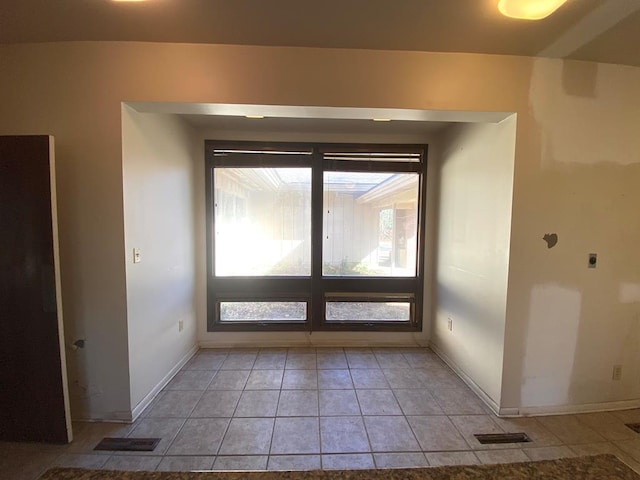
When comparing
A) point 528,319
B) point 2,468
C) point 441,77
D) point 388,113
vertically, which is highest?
point 441,77

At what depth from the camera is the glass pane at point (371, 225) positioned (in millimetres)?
3436

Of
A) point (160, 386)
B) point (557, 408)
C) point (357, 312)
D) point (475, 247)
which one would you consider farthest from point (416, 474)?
point (160, 386)

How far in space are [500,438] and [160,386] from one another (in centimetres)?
270

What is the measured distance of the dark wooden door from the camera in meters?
1.78

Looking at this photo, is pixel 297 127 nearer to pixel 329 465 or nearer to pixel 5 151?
pixel 5 151

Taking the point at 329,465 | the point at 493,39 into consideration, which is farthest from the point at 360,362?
the point at 493,39

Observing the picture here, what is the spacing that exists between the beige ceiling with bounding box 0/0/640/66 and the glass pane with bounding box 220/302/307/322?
2.63 m

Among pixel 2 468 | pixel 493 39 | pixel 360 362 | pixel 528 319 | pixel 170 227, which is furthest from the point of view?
pixel 360 362

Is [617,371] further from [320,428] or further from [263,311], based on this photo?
[263,311]

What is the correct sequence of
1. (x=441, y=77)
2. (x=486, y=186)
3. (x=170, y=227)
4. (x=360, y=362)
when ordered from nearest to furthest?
(x=441, y=77)
(x=486, y=186)
(x=170, y=227)
(x=360, y=362)

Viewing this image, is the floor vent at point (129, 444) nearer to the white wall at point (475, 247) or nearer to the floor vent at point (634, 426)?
the white wall at point (475, 247)

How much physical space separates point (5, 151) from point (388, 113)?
2.50 metres

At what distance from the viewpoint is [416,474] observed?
5.46 ft

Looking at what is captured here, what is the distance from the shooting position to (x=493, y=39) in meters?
1.83
